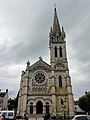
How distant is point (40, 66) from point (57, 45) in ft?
31.9

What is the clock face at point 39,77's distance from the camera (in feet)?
166

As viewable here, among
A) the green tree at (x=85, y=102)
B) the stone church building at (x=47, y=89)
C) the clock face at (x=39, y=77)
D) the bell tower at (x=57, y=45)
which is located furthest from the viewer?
the bell tower at (x=57, y=45)

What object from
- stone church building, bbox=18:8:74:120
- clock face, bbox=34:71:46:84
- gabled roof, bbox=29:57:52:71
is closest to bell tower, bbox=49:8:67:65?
stone church building, bbox=18:8:74:120

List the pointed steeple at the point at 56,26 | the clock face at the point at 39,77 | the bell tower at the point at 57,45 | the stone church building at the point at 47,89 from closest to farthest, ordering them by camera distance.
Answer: the stone church building at the point at 47,89 → the clock face at the point at 39,77 → the bell tower at the point at 57,45 → the pointed steeple at the point at 56,26

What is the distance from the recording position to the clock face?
1993 inches

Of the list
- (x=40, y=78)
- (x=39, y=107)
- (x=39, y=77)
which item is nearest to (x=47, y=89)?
(x=40, y=78)

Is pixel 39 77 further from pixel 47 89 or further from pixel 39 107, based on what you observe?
pixel 39 107

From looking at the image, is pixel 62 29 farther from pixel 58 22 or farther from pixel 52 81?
pixel 52 81

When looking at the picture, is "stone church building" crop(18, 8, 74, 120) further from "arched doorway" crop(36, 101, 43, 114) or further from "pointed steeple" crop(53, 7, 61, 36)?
"pointed steeple" crop(53, 7, 61, 36)

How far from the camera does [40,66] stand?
52.4 m

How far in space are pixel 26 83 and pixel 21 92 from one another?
10.6ft

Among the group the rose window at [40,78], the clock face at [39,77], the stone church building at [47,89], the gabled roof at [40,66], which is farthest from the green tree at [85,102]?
the gabled roof at [40,66]

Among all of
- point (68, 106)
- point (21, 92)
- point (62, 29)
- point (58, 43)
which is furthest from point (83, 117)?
point (62, 29)

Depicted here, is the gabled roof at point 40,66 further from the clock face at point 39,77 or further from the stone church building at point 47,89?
the clock face at point 39,77
